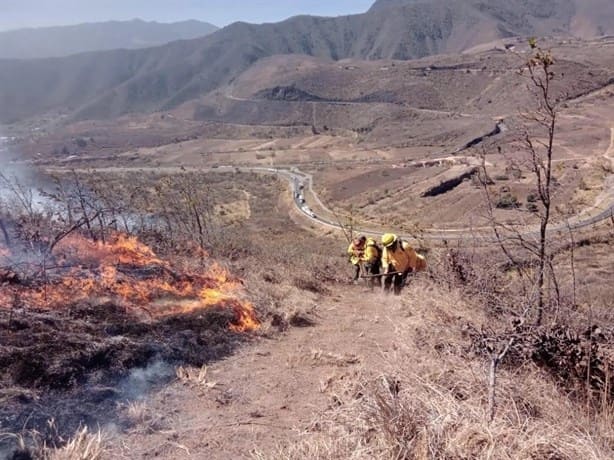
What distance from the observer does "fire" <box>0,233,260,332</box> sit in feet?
24.1

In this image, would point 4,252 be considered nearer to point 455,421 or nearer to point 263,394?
point 263,394

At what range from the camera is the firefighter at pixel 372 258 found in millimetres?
9273

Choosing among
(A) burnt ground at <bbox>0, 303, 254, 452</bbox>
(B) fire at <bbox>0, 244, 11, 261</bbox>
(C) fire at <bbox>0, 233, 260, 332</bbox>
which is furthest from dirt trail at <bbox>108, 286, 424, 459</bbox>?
(B) fire at <bbox>0, 244, 11, 261</bbox>

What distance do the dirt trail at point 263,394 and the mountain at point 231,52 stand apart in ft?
467

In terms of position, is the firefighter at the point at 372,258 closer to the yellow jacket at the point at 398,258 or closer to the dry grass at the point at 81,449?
the yellow jacket at the point at 398,258

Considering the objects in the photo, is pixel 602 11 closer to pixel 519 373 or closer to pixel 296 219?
pixel 296 219

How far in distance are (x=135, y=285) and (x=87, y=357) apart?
A: 2.53m

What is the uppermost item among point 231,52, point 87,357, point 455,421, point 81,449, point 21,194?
point 231,52

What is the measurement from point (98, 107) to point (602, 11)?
141 metres

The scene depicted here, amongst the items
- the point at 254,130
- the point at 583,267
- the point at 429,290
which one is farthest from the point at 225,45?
the point at 429,290

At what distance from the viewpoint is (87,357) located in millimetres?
5641

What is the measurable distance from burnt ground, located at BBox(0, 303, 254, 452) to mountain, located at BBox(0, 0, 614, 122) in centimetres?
14157

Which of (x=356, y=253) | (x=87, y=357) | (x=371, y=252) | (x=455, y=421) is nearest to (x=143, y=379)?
(x=87, y=357)

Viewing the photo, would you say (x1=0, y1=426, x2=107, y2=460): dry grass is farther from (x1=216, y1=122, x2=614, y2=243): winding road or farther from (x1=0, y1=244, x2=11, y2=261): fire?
(x1=216, y1=122, x2=614, y2=243): winding road
